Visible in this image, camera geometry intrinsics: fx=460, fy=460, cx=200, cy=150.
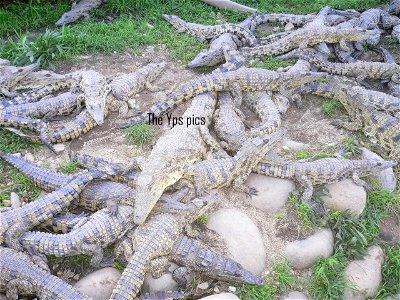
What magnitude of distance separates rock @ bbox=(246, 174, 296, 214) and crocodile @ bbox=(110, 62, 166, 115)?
2312 mm

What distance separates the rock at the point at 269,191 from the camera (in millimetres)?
5496

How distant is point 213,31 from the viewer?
337 inches

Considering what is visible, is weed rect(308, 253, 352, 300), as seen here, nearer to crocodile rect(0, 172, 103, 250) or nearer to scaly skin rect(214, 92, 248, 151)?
scaly skin rect(214, 92, 248, 151)

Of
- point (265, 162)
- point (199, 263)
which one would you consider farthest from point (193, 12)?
point (199, 263)

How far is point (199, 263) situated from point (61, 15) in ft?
21.3

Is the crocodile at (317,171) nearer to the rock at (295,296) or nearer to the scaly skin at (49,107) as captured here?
the rock at (295,296)

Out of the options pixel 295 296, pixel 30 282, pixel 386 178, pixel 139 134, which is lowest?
pixel 295 296

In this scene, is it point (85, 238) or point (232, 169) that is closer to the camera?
point (85, 238)

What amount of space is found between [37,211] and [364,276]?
3701 mm

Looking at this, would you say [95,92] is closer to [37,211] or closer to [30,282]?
[37,211]

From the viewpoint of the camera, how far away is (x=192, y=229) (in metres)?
5.16

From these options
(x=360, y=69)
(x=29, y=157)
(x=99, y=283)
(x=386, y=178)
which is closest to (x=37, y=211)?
(x=99, y=283)

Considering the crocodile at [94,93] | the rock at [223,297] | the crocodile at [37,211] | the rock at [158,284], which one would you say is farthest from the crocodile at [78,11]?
the rock at [223,297]

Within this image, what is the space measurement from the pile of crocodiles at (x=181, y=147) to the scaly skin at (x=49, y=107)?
0.01 meters
